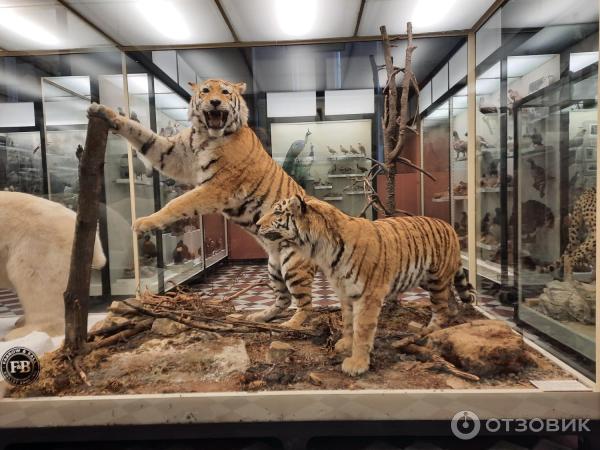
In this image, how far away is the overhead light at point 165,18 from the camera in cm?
210

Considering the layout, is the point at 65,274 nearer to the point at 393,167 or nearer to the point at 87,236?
the point at 87,236

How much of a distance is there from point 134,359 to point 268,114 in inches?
Answer: 65.0

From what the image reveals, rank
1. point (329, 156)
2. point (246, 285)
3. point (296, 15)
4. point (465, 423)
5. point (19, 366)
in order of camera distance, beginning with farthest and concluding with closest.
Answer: point (246, 285), point (329, 156), point (296, 15), point (19, 366), point (465, 423)

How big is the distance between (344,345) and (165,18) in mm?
2117

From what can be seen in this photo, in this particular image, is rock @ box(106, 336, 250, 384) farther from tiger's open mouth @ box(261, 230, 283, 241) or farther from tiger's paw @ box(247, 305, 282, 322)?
tiger's open mouth @ box(261, 230, 283, 241)

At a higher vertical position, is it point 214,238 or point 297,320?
point 214,238

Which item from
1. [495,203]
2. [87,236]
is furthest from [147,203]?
[495,203]

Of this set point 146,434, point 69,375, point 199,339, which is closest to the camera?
point 146,434

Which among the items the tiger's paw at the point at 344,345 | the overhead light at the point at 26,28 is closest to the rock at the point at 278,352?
the tiger's paw at the point at 344,345

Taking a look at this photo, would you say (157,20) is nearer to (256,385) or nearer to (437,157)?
(437,157)

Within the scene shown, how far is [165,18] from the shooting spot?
7.10 ft

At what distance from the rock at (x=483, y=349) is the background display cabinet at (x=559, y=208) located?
36 cm

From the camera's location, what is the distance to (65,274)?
2277 millimetres

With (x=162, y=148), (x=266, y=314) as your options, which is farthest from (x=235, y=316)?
(x=162, y=148)
